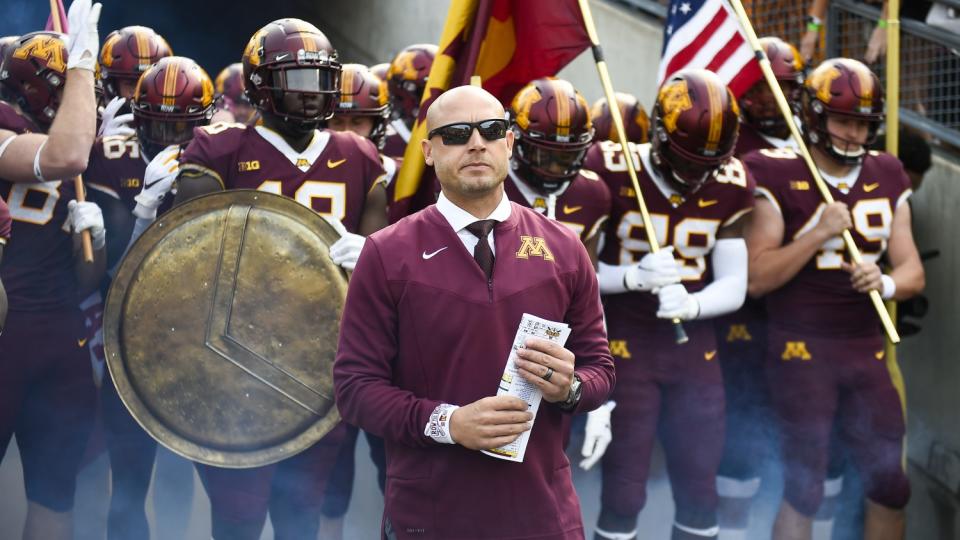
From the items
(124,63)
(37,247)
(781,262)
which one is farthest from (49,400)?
(781,262)

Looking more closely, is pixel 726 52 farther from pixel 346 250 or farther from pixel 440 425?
pixel 440 425

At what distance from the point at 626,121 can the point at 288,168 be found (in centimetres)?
265

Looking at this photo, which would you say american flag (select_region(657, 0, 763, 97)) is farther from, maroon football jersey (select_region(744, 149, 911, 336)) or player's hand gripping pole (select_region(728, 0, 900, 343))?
maroon football jersey (select_region(744, 149, 911, 336))

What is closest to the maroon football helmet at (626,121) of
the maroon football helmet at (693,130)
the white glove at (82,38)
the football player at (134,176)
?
the maroon football helmet at (693,130)

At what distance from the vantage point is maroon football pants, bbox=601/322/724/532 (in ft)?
17.8

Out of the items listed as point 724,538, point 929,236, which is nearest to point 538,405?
point 724,538

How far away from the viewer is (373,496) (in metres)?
6.84

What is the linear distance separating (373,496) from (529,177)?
2.22 m

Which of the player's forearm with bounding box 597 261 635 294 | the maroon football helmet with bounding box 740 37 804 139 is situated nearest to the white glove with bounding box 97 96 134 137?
the player's forearm with bounding box 597 261 635 294

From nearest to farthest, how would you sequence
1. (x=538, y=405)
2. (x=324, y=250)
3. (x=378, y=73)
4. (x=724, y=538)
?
1. (x=538, y=405)
2. (x=324, y=250)
3. (x=724, y=538)
4. (x=378, y=73)

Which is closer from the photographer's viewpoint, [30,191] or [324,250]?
[324,250]

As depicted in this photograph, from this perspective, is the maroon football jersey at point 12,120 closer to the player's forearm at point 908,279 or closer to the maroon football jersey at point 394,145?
the maroon football jersey at point 394,145

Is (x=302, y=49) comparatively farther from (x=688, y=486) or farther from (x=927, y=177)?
(x=927, y=177)

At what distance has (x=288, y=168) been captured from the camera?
500cm
